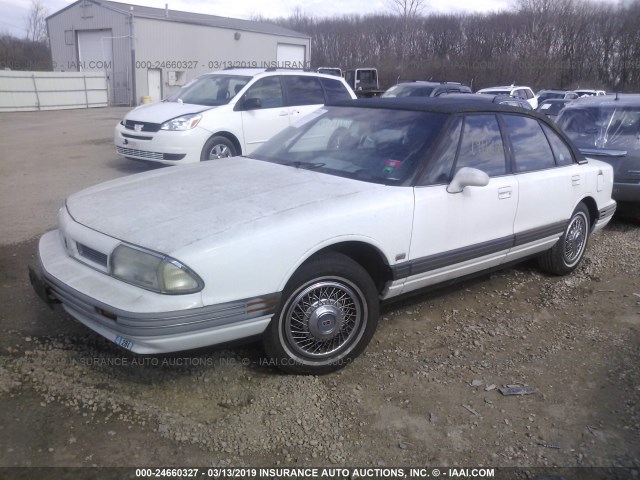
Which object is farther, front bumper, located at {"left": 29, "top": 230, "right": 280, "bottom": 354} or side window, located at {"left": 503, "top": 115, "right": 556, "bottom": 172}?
side window, located at {"left": 503, "top": 115, "right": 556, "bottom": 172}

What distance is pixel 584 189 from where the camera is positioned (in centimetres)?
480

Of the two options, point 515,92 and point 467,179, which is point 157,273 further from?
point 515,92

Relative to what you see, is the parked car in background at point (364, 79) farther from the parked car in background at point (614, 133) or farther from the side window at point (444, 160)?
the side window at point (444, 160)

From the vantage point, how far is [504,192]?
395 cm

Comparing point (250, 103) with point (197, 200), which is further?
point (250, 103)

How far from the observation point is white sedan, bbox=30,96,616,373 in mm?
2668

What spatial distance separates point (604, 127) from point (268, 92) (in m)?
5.12

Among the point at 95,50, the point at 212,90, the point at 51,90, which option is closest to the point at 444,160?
the point at 212,90

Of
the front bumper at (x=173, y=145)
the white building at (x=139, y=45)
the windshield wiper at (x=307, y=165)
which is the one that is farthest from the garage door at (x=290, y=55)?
the windshield wiper at (x=307, y=165)

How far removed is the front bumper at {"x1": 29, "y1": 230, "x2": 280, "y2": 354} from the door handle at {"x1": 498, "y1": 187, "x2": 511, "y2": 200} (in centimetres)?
197

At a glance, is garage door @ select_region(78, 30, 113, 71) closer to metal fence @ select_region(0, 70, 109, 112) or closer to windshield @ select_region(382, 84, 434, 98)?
metal fence @ select_region(0, 70, 109, 112)

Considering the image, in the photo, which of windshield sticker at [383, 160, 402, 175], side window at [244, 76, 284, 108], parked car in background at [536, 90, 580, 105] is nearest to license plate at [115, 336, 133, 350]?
windshield sticker at [383, 160, 402, 175]

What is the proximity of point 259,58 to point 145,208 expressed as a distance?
108 feet

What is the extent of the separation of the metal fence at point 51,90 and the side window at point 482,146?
72.2 ft
